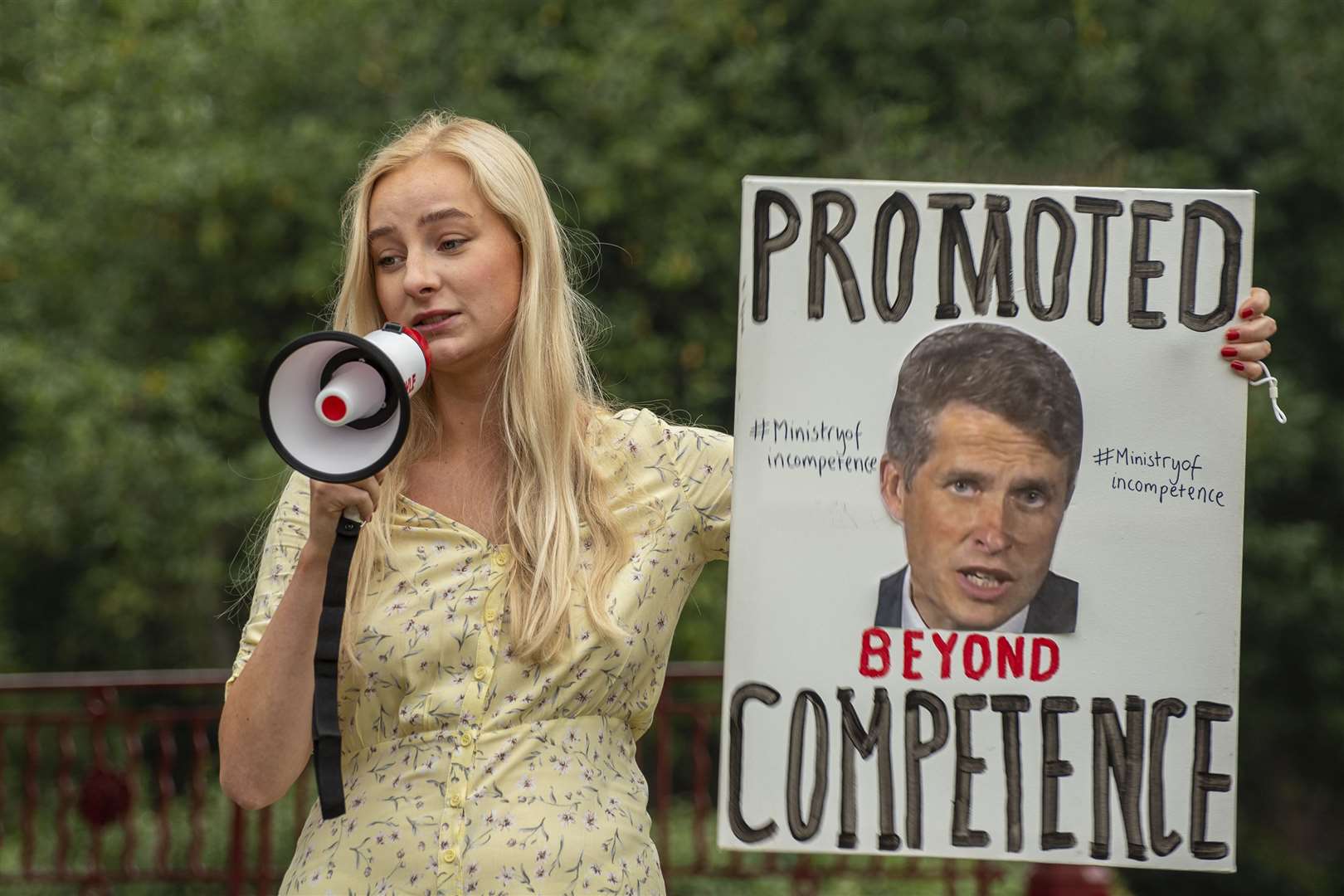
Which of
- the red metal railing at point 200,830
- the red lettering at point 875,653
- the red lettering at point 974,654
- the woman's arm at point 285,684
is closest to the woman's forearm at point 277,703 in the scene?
the woman's arm at point 285,684

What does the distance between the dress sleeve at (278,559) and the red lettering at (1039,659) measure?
950 millimetres

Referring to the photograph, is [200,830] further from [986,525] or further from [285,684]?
[986,525]

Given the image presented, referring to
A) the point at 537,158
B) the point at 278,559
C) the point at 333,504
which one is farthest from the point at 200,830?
the point at 333,504

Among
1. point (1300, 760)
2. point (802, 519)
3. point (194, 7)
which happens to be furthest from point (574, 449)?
point (1300, 760)

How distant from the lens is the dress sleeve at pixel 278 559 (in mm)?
1997

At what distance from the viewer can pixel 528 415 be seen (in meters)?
2.09

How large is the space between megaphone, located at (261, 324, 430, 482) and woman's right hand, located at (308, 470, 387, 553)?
0.09 ft

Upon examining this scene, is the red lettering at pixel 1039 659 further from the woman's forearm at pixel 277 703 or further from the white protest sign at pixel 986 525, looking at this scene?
the woman's forearm at pixel 277 703

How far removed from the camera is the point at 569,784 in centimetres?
194

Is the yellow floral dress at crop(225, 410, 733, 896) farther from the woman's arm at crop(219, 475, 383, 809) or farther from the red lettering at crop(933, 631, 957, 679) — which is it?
the red lettering at crop(933, 631, 957, 679)

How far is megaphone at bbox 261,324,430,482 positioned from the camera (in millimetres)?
1822

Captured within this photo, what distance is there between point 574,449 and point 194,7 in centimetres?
650

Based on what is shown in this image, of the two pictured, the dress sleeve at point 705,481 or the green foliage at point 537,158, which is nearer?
the dress sleeve at point 705,481

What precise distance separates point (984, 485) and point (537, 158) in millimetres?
4977
